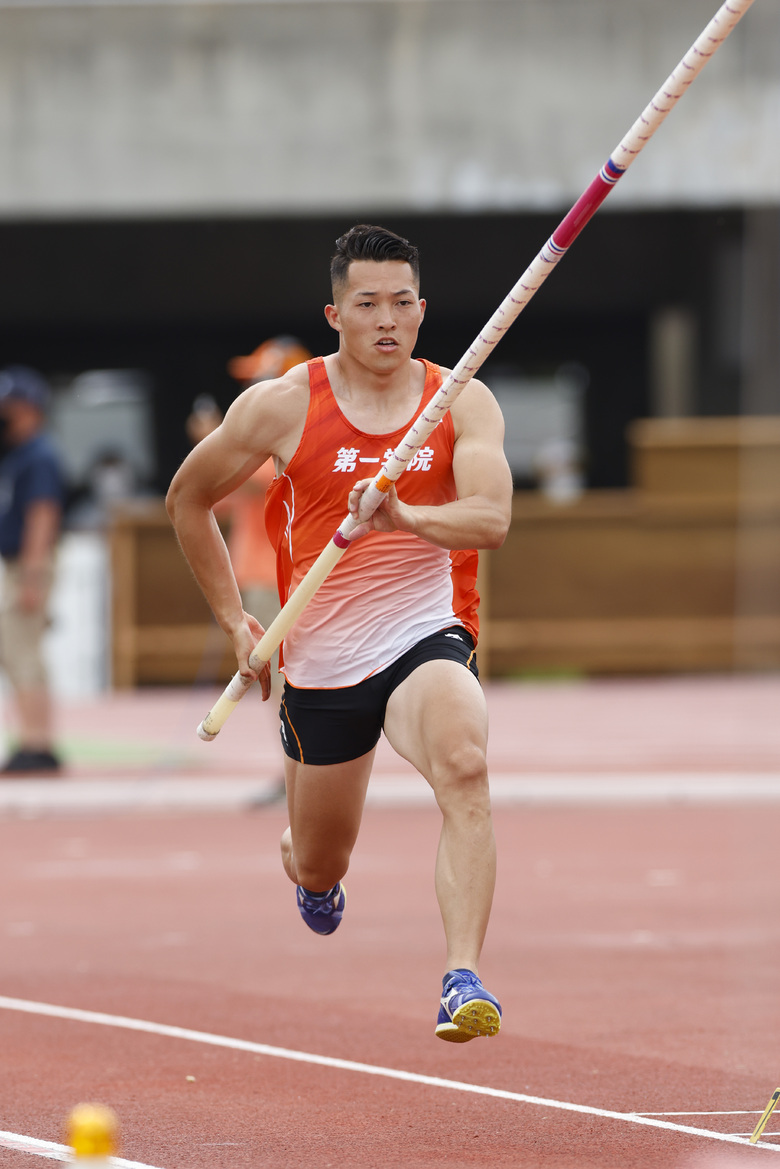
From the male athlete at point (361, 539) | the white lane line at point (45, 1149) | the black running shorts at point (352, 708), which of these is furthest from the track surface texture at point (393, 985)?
the black running shorts at point (352, 708)

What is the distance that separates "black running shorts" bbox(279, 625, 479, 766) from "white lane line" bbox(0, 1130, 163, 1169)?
1.20m

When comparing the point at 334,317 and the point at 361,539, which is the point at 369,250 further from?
the point at 361,539

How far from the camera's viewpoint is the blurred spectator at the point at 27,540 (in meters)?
11.7

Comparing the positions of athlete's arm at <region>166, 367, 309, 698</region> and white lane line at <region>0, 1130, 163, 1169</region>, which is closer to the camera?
white lane line at <region>0, 1130, 163, 1169</region>

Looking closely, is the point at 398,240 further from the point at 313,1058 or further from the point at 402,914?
the point at 402,914

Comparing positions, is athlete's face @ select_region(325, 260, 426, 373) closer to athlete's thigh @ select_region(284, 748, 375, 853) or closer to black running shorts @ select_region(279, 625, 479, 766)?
black running shorts @ select_region(279, 625, 479, 766)

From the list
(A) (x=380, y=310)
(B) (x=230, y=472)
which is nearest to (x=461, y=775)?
(B) (x=230, y=472)

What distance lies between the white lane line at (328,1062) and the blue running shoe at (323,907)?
15.2 inches

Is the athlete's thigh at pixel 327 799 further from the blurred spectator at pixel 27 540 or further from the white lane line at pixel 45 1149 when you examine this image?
the blurred spectator at pixel 27 540

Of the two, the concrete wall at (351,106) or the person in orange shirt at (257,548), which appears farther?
the concrete wall at (351,106)

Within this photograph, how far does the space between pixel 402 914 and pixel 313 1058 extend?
2473mm

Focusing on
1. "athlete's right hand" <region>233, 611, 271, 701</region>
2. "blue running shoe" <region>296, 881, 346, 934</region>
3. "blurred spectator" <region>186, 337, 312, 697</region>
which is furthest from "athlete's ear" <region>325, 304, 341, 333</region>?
"blurred spectator" <region>186, 337, 312, 697</region>

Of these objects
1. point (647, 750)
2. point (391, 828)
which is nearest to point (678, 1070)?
point (391, 828)

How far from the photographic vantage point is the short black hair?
4.92 metres
